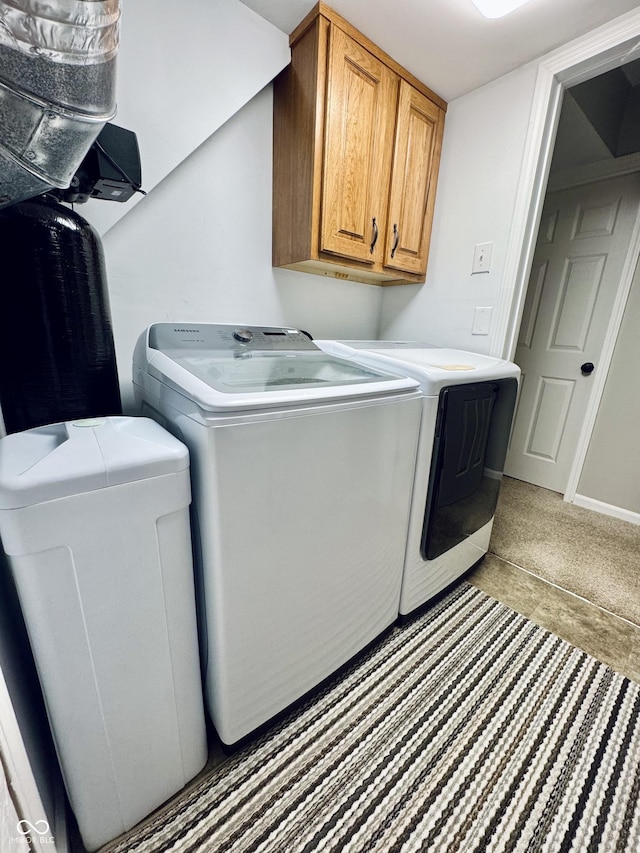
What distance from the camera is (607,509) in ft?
7.61

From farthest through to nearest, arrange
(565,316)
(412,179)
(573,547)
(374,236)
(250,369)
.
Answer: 1. (565,316)
2. (573,547)
3. (412,179)
4. (374,236)
5. (250,369)

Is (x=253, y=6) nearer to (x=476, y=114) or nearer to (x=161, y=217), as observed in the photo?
(x=161, y=217)

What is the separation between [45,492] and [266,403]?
1.35ft

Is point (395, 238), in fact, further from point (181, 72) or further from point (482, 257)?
point (181, 72)

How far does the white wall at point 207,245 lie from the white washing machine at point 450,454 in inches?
19.1

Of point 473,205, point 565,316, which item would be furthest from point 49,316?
point 565,316

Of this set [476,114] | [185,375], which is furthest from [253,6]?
[185,375]

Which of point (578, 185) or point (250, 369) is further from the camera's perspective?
point (578, 185)

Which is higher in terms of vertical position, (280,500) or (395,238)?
(395,238)

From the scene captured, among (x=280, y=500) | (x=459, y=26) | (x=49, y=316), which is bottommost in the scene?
(x=280, y=500)

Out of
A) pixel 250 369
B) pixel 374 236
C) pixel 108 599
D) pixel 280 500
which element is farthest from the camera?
pixel 374 236

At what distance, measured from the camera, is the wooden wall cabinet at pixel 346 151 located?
1.29m

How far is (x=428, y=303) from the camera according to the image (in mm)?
1952

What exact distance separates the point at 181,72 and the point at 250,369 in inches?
43.6
